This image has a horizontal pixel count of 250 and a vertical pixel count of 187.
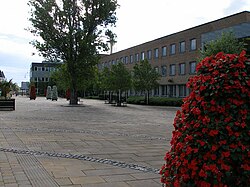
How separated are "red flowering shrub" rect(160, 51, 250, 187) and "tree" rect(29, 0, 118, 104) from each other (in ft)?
103

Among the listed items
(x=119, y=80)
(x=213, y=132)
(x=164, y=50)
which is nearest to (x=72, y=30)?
(x=119, y=80)

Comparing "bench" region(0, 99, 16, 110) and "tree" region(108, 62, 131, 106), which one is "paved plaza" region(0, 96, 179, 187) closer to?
"bench" region(0, 99, 16, 110)

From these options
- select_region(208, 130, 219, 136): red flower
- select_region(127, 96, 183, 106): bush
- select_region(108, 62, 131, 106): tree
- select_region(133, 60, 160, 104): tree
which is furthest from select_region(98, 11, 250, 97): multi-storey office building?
select_region(208, 130, 219, 136): red flower

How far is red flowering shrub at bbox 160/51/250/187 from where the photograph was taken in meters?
2.79

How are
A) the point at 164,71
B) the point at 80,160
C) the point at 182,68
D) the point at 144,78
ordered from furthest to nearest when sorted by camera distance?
the point at 164,71, the point at 182,68, the point at 144,78, the point at 80,160

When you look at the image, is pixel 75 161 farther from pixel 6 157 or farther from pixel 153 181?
pixel 153 181

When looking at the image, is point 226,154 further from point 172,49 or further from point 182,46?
point 172,49

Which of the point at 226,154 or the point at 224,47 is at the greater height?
the point at 224,47

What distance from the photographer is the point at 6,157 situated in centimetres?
673

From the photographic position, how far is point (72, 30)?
114ft

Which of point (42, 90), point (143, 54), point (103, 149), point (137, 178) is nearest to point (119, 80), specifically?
point (143, 54)

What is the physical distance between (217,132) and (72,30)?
33202mm

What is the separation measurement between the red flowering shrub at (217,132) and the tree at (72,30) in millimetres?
31528

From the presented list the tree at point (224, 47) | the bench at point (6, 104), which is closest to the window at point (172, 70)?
the tree at point (224, 47)
